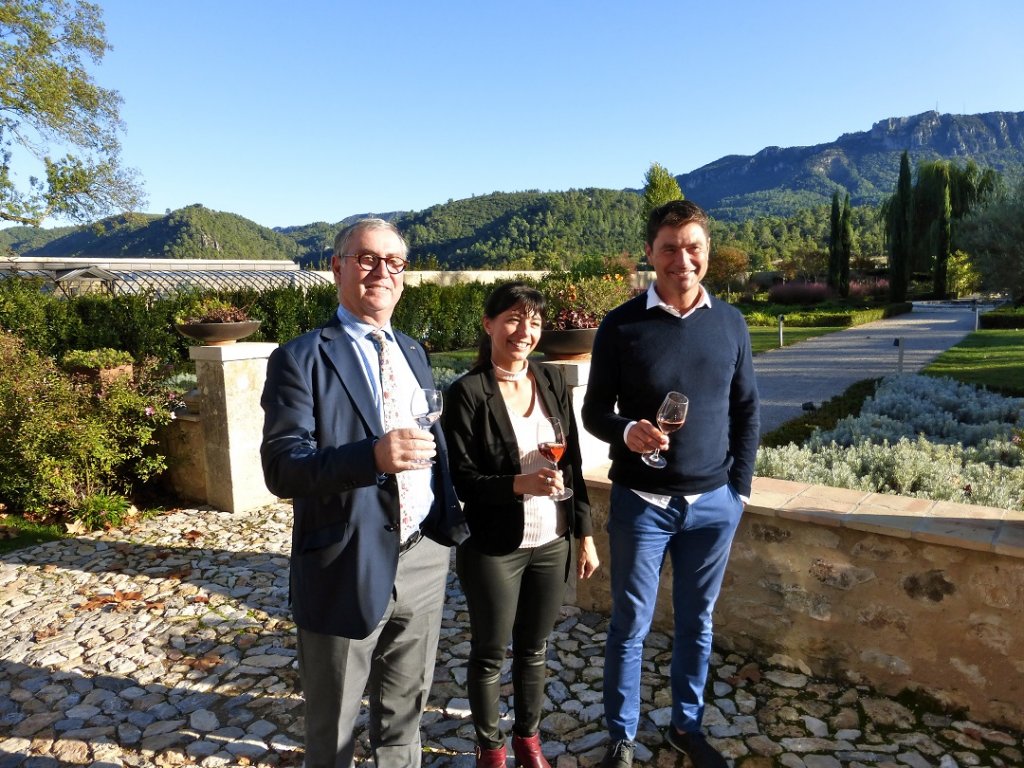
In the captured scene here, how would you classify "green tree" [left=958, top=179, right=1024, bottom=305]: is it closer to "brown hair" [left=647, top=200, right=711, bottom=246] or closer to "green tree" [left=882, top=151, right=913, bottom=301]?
"brown hair" [left=647, top=200, right=711, bottom=246]

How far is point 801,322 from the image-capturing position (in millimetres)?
26156

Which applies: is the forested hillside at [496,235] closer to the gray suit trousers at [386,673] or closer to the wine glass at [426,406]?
the gray suit trousers at [386,673]

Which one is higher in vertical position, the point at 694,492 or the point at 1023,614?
the point at 694,492

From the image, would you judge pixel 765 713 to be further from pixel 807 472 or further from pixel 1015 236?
pixel 1015 236

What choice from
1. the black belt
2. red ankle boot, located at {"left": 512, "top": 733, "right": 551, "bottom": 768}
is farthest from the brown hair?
red ankle boot, located at {"left": 512, "top": 733, "right": 551, "bottom": 768}

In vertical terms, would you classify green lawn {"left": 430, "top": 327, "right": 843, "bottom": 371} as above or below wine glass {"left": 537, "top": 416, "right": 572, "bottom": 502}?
below

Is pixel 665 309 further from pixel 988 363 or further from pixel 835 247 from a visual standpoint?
pixel 835 247

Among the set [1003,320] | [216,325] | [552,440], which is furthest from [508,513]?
[1003,320]

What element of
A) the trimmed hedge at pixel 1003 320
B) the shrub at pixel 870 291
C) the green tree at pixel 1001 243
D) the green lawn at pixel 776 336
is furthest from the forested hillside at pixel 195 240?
the green tree at pixel 1001 243

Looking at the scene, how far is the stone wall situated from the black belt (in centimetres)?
182

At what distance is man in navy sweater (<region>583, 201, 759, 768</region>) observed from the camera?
7.51ft

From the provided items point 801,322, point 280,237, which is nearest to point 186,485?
point 801,322

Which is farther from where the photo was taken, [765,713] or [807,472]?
[807,472]

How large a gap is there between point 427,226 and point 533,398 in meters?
88.4
